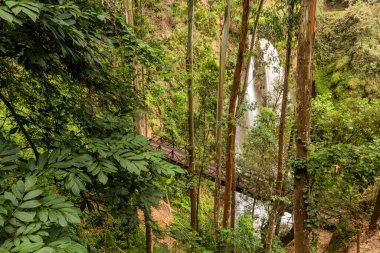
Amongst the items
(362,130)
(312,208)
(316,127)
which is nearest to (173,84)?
(316,127)

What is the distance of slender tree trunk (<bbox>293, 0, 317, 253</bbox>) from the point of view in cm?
464

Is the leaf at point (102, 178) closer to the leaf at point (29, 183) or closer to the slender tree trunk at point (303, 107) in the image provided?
the leaf at point (29, 183)

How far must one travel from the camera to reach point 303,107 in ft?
16.0

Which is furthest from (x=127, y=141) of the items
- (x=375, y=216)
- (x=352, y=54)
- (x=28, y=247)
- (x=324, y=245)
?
(x=352, y=54)

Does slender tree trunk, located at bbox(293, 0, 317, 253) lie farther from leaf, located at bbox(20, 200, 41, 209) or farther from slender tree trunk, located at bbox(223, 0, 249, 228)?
leaf, located at bbox(20, 200, 41, 209)

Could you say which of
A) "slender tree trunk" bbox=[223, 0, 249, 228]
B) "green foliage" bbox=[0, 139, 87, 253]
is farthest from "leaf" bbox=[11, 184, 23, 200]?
"slender tree trunk" bbox=[223, 0, 249, 228]

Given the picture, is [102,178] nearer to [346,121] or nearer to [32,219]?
[32,219]

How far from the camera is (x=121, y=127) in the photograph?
212 cm

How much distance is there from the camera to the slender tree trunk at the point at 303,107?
464 cm

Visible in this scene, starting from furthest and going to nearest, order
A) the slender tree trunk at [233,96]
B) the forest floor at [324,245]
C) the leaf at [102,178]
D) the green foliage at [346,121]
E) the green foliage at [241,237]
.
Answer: the forest floor at [324,245]
the green foliage at [346,121]
the green foliage at [241,237]
the slender tree trunk at [233,96]
the leaf at [102,178]

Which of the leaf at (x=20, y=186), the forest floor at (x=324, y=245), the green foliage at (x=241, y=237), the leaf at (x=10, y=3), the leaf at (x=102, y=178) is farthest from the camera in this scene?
the forest floor at (x=324, y=245)

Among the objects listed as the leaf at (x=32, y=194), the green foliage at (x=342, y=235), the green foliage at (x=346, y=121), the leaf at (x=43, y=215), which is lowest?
the green foliage at (x=342, y=235)

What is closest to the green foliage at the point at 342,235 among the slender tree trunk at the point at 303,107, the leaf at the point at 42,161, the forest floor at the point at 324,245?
the forest floor at the point at 324,245

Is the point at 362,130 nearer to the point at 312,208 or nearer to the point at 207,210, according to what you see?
the point at 312,208
